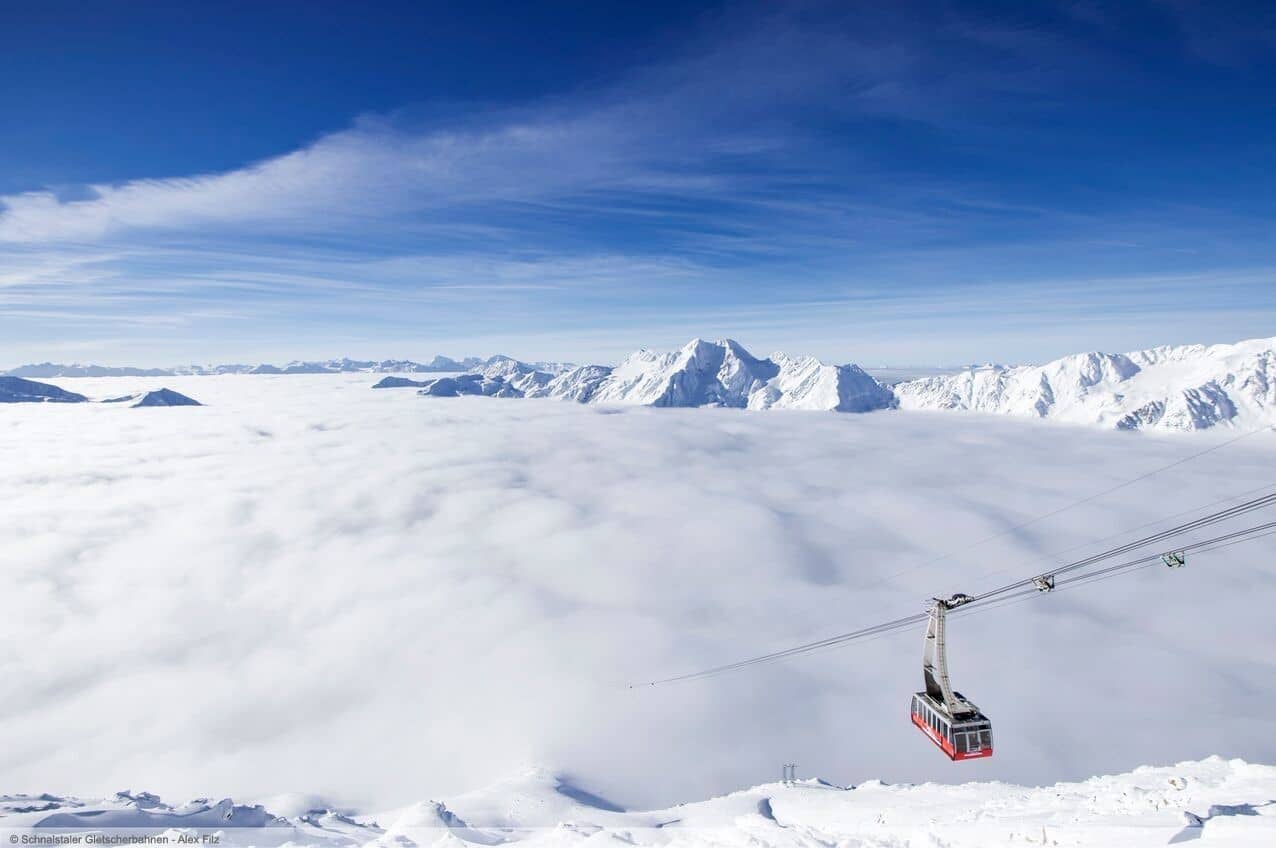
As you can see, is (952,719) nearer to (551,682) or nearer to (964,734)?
(964,734)

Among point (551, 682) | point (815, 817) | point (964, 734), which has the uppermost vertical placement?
point (964, 734)

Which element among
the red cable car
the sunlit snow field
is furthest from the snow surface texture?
the sunlit snow field

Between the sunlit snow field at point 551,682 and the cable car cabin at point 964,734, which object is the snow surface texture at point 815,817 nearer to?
the cable car cabin at point 964,734

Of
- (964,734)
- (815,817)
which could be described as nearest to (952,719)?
(964,734)

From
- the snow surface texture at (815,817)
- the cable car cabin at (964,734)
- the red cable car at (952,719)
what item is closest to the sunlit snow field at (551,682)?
the snow surface texture at (815,817)

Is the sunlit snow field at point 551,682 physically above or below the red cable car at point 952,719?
below

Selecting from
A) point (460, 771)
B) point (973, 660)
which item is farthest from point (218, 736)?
point (973, 660)

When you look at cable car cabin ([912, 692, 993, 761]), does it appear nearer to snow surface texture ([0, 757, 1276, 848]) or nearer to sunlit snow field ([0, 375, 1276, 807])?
snow surface texture ([0, 757, 1276, 848])

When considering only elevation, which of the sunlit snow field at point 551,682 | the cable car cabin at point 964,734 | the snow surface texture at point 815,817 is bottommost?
the sunlit snow field at point 551,682
